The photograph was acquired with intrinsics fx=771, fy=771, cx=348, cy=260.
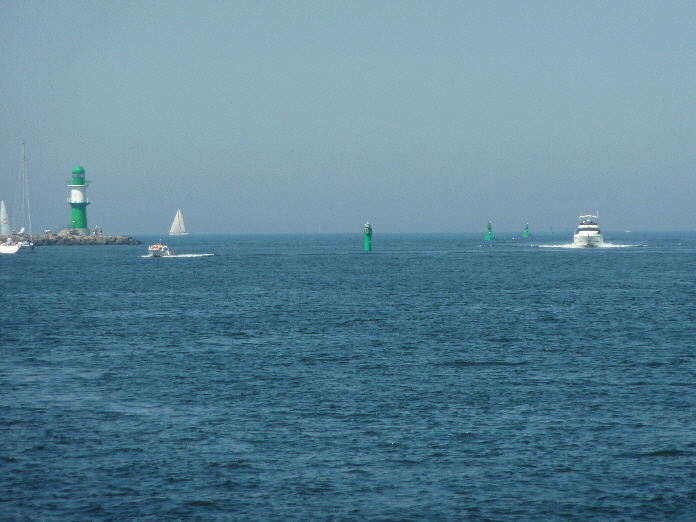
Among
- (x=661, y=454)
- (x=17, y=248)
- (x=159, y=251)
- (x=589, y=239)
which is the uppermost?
(x=589, y=239)

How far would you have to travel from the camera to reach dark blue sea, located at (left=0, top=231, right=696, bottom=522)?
19312 millimetres

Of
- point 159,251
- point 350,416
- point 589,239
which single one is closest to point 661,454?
point 350,416

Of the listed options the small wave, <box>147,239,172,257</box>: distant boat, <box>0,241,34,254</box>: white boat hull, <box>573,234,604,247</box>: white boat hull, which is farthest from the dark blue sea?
<box>0,241,34,254</box>: white boat hull

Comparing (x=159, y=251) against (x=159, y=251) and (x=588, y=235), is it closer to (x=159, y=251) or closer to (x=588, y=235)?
(x=159, y=251)

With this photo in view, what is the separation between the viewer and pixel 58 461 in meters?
22.2

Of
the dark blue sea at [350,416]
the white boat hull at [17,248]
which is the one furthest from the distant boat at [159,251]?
the dark blue sea at [350,416]

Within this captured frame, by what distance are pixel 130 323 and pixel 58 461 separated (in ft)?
116

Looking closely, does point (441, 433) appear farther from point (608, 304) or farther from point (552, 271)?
point (552, 271)

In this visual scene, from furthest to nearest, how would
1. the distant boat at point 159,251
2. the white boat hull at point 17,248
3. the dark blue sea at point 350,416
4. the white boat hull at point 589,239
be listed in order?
the white boat hull at point 589,239, the white boat hull at point 17,248, the distant boat at point 159,251, the dark blue sea at point 350,416

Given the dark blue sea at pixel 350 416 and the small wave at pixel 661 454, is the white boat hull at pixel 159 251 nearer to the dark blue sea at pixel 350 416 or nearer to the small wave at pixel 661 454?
the dark blue sea at pixel 350 416

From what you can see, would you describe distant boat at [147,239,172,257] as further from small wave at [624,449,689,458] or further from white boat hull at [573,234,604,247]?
small wave at [624,449,689,458]

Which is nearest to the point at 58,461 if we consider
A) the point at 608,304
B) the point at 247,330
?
the point at 247,330

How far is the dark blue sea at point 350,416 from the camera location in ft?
63.4

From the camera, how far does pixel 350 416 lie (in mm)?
27250
